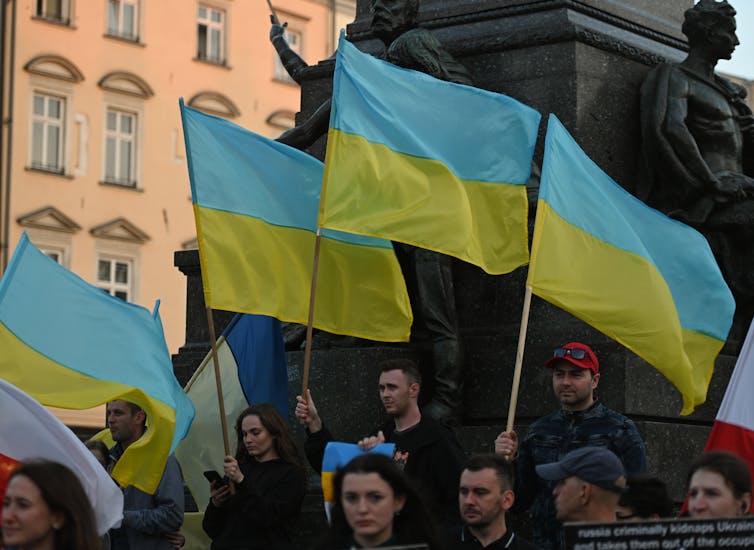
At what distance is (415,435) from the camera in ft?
30.2

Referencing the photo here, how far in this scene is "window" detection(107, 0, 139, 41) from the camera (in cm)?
4394

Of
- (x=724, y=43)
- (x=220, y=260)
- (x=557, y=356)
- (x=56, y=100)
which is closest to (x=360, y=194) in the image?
(x=220, y=260)

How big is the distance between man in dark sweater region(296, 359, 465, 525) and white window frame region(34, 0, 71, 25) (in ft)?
112

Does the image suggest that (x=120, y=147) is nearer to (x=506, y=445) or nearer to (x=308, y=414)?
(x=308, y=414)

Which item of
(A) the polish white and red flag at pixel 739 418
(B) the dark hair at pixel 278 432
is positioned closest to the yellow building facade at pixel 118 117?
(B) the dark hair at pixel 278 432

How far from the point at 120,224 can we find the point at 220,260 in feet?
111

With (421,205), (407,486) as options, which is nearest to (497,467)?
(407,486)

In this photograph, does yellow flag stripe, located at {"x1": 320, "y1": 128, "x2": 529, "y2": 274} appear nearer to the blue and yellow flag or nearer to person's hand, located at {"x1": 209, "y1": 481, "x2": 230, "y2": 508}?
the blue and yellow flag

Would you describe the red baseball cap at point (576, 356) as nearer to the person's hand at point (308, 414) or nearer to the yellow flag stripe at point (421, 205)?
the yellow flag stripe at point (421, 205)

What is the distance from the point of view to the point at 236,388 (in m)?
11.0

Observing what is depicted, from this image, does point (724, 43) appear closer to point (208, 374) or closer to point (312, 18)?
point (208, 374)

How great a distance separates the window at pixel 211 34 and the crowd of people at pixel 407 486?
3649cm

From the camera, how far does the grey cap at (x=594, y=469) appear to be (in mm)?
7512

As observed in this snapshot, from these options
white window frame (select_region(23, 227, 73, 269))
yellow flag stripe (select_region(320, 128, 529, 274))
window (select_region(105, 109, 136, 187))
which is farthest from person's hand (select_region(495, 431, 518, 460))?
window (select_region(105, 109, 136, 187))
